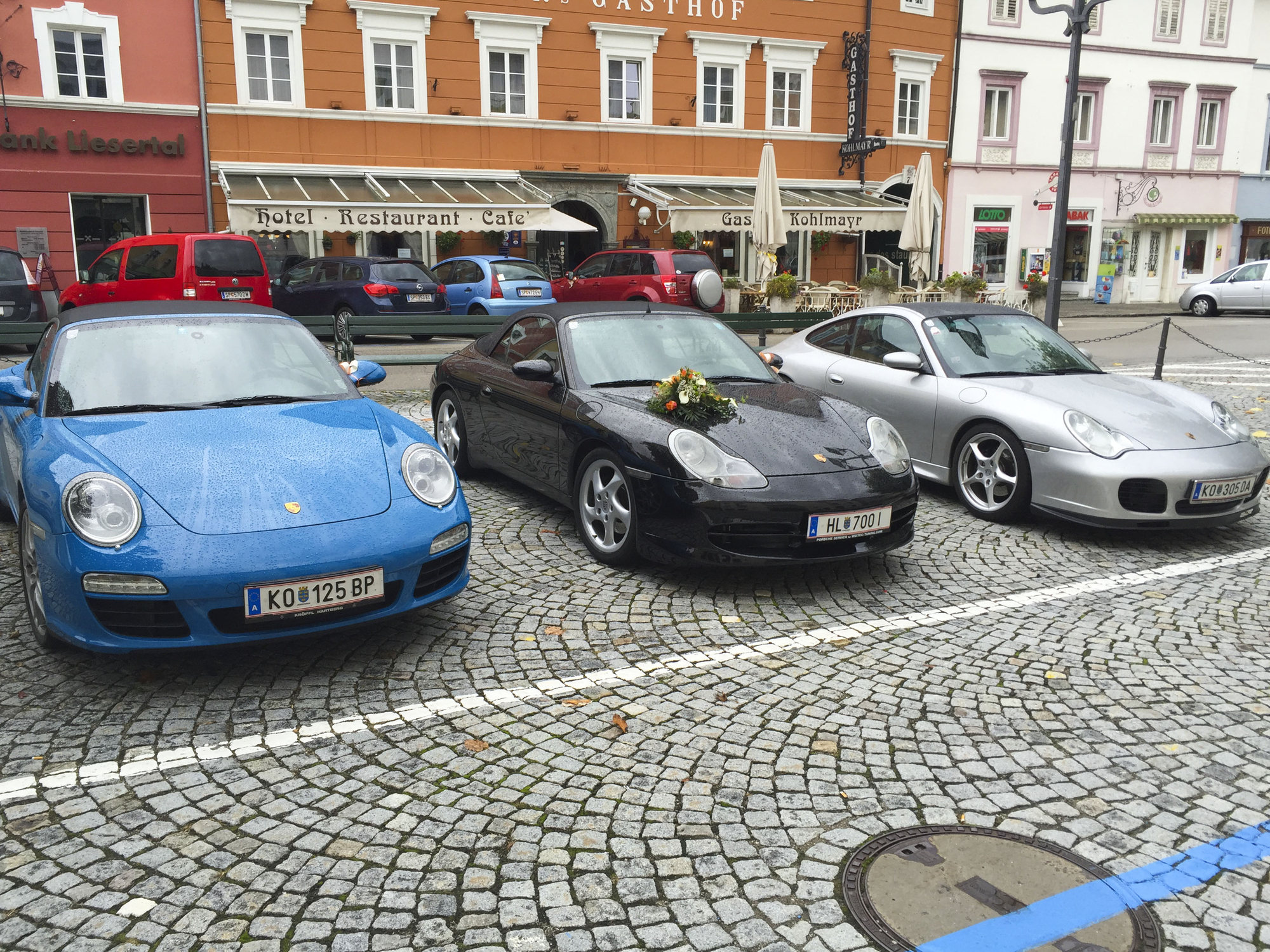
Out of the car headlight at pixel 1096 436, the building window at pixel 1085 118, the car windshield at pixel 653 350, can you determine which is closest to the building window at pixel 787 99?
the building window at pixel 1085 118

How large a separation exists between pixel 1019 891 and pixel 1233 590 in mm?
3420

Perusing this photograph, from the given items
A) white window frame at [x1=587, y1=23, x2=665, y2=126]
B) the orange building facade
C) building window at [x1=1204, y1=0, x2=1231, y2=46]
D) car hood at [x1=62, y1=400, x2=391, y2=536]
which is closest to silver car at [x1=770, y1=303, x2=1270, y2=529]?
car hood at [x1=62, y1=400, x2=391, y2=536]

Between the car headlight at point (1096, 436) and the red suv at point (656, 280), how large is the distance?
1131 cm

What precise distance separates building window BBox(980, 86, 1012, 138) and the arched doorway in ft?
40.9

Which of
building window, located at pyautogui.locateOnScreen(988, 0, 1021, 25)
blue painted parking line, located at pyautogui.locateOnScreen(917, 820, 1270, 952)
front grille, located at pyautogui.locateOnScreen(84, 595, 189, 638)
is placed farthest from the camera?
building window, located at pyautogui.locateOnScreen(988, 0, 1021, 25)

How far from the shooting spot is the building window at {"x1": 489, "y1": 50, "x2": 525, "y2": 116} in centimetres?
2369

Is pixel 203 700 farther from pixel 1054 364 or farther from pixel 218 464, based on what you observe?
pixel 1054 364

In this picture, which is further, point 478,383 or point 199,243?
point 199,243

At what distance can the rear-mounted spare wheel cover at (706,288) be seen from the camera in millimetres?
17766

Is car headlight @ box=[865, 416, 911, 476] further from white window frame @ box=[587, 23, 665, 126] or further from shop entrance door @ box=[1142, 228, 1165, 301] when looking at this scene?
shop entrance door @ box=[1142, 228, 1165, 301]

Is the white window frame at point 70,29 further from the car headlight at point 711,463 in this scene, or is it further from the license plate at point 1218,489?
the license plate at point 1218,489

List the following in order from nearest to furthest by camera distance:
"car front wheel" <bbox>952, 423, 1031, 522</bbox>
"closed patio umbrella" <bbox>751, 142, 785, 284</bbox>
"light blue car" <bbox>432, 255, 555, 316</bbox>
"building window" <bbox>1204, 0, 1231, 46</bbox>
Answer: "car front wheel" <bbox>952, 423, 1031, 522</bbox>
"light blue car" <bbox>432, 255, 555, 316</bbox>
"closed patio umbrella" <bbox>751, 142, 785, 284</bbox>
"building window" <bbox>1204, 0, 1231, 46</bbox>

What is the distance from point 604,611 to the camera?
16.5 feet

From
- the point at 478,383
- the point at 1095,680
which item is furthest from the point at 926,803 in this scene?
the point at 478,383
